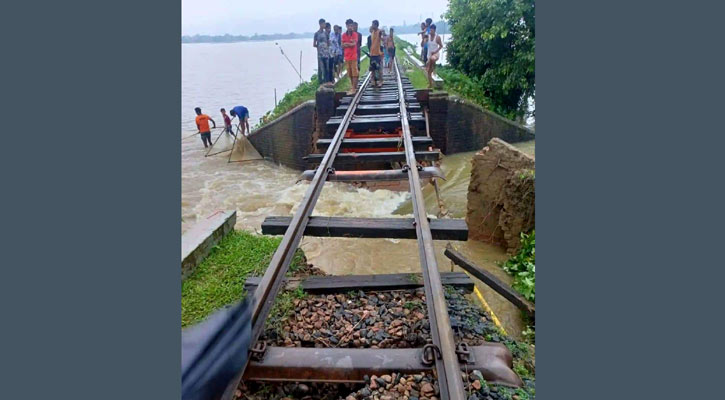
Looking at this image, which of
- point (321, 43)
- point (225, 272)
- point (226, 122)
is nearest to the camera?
point (225, 272)

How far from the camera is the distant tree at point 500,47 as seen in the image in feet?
46.2

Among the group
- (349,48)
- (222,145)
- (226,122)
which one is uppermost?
(349,48)

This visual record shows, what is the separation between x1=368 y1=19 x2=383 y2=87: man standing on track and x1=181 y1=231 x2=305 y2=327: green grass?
8024mm

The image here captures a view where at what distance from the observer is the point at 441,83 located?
14.2m

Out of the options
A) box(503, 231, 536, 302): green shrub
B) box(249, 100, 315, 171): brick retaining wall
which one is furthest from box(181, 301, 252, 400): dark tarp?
box(249, 100, 315, 171): brick retaining wall

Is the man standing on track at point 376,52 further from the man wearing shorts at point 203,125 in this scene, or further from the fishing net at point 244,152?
the man wearing shorts at point 203,125

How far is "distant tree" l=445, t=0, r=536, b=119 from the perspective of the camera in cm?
1408

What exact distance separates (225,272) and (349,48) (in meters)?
8.38

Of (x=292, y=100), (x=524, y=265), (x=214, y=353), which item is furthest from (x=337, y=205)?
(x=214, y=353)

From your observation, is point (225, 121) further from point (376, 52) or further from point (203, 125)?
point (376, 52)

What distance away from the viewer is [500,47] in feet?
51.4

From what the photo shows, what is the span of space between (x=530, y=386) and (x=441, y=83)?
12.6m

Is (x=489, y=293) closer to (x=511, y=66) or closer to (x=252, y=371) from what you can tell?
(x=252, y=371)

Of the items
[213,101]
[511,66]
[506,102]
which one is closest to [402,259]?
[511,66]
